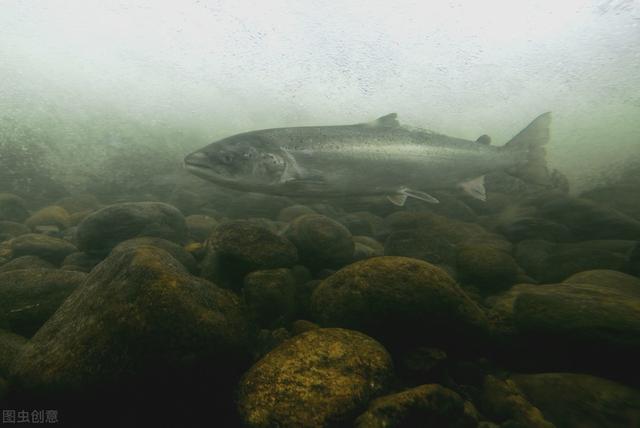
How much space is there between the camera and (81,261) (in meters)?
3.81

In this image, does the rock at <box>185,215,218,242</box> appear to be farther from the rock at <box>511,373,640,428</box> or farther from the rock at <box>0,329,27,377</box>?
the rock at <box>511,373,640,428</box>

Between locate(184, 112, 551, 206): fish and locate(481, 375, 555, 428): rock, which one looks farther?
locate(184, 112, 551, 206): fish

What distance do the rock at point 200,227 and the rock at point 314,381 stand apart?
11.1 ft

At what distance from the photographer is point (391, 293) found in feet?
7.59

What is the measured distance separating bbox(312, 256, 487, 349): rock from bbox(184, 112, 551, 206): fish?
2.79 m

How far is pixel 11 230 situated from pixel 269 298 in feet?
18.4

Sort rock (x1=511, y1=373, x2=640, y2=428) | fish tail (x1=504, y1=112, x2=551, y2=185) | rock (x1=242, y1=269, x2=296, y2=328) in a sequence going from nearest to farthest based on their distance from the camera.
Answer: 1. rock (x1=511, y1=373, x2=640, y2=428)
2. rock (x1=242, y1=269, x2=296, y2=328)
3. fish tail (x1=504, y1=112, x2=551, y2=185)

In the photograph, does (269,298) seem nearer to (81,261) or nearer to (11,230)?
(81,261)

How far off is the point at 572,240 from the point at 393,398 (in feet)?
14.9

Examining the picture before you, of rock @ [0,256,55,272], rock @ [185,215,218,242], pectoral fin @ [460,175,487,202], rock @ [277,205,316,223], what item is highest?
pectoral fin @ [460,175,487,202]

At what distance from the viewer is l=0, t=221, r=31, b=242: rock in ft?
16.9

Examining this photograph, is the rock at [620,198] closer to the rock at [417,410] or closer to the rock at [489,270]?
the rock at [489,270]

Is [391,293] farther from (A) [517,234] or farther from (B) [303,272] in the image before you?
(A) [517,234]

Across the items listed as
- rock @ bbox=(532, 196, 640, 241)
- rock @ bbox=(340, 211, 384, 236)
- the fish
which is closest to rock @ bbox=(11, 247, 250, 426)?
the fish
